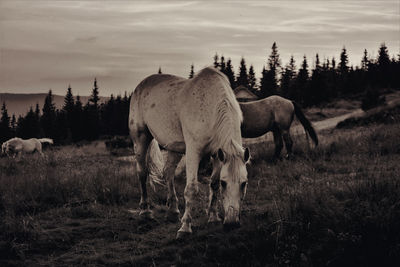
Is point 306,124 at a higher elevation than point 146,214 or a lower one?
higher

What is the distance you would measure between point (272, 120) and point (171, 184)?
20.7 feet

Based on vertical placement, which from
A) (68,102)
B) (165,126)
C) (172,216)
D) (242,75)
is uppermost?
(242,75)

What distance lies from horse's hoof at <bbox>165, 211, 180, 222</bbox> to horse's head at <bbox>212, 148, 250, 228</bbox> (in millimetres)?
1809

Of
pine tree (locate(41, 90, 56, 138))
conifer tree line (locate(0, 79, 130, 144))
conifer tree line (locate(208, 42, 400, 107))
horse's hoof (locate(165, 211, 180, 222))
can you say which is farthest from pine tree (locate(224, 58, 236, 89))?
horse's hoof (locate(165, 211, 180, 222))

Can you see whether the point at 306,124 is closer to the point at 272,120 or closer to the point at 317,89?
the point at 272,120

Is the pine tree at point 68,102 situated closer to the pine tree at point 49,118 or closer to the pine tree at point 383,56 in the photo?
the pine tree at point 49,118

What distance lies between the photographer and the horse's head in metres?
4.21

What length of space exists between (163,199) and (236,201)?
10.8ft

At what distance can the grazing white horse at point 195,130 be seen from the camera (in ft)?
14.4

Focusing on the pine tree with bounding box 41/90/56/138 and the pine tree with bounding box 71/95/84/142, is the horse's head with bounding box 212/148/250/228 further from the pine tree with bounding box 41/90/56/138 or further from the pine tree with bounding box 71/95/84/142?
the pine tree with bounding box 41/90/56/138

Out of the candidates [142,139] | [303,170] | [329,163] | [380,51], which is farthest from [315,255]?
[380,51]

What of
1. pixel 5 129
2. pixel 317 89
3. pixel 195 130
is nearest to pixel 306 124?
pixel 195 130

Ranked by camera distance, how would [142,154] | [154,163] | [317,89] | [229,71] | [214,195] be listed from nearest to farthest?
[214,195] < [142,154] < [154,163] < [317,89] < [229,71]

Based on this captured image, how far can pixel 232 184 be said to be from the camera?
4312mm
